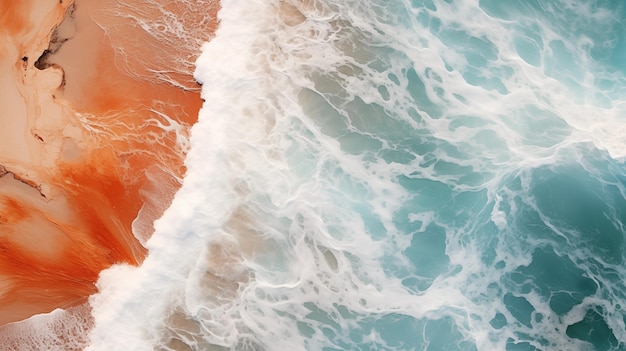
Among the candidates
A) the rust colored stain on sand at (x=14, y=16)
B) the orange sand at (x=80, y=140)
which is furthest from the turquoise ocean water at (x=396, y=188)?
the rust colored stain on sand at (x=14, y=16)

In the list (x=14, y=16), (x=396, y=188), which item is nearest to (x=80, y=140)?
(x=14, y=16)

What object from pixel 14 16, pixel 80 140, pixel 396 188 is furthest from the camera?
pixel 396 188

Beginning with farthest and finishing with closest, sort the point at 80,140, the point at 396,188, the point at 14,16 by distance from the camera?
the point at 396,188 → the point at 14,16 → the point at 80,140

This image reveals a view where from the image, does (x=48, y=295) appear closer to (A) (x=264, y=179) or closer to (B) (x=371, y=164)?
(A) (x=264, y=179)

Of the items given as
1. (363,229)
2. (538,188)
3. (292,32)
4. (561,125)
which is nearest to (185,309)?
(363,229)

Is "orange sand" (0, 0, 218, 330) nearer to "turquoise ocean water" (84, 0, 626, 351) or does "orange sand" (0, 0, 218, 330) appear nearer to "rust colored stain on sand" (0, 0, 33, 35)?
"rust colored stain on sand" (0, 0, 33, 35)

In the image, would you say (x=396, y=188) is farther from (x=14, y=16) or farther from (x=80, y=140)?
(x=14, y=16)

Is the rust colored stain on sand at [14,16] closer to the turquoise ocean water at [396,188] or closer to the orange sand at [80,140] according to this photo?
the orange sand at [80,140]
